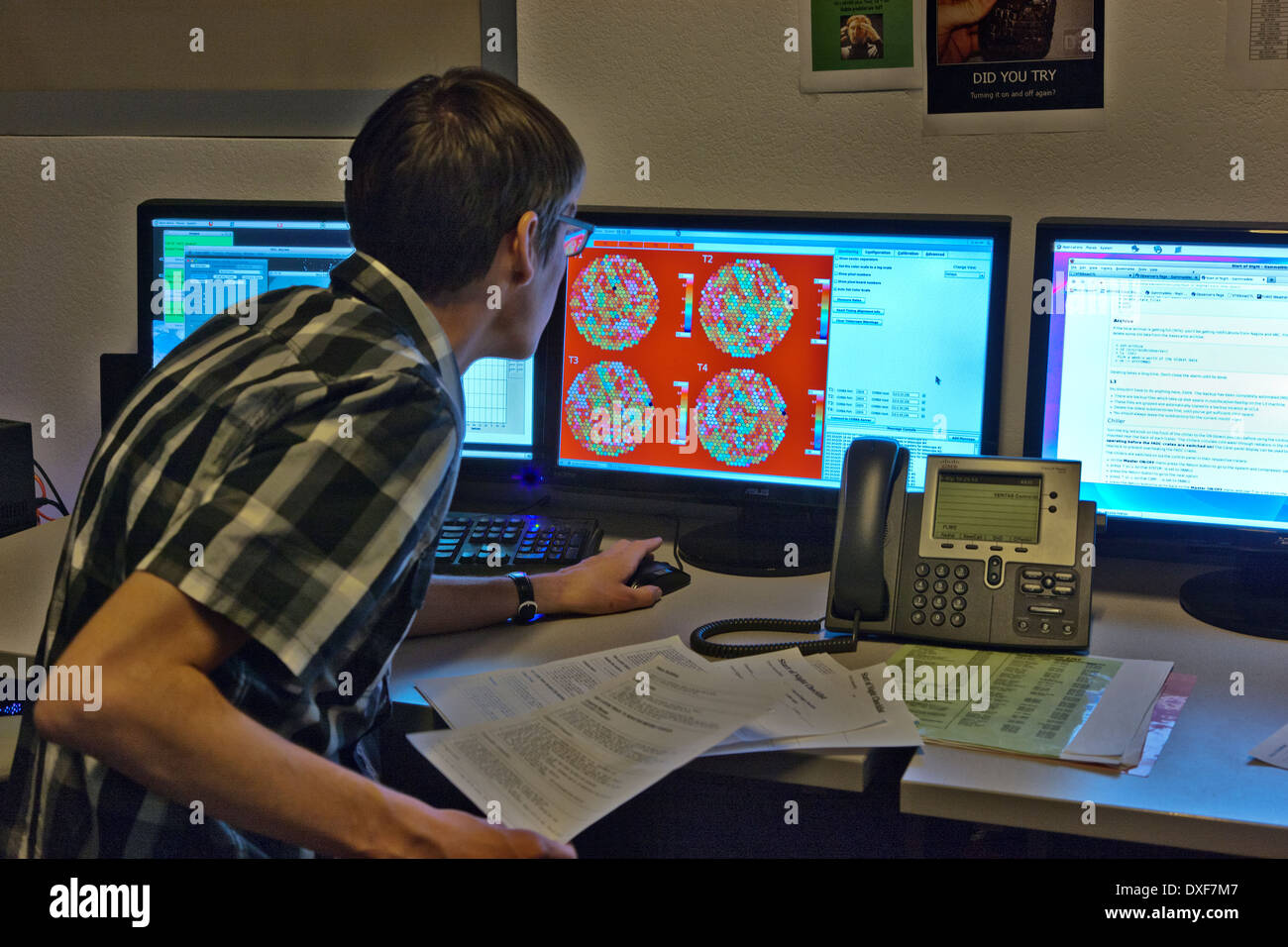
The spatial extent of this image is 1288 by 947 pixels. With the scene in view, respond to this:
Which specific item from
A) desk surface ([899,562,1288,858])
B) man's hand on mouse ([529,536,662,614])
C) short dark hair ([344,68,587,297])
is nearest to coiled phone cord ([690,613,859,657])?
A: man's hand on mouse ([529,536,662,614])

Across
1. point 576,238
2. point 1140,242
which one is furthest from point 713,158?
point 1140,242

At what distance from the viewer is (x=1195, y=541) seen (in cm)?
133

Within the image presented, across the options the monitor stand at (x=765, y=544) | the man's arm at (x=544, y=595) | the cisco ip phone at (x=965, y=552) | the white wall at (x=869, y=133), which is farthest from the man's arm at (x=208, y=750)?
the white wall at (x=869, y=133)

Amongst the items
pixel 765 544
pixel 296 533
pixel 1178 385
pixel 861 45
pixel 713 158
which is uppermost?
pixel 861 45

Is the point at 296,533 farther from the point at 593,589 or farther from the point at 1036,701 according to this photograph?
the point at 1036,701

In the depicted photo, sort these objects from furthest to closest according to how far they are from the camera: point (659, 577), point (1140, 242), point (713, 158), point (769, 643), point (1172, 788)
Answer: point (713, 158)
point (659, 577)
point (1140, 242)
point (769, 643)
point (1172, 788)

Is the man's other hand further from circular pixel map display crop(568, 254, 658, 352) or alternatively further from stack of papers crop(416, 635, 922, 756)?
circular pixel map display crop(568, 254, 658, 352)

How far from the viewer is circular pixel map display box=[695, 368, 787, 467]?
4.89 feet

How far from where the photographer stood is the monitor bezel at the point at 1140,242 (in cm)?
128

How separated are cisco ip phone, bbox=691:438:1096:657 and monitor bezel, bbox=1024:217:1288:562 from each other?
0.45 feet

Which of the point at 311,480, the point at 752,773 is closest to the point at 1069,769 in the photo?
the point at 752,773

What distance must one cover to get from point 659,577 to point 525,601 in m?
0.19

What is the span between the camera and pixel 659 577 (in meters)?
Result: 1.43
